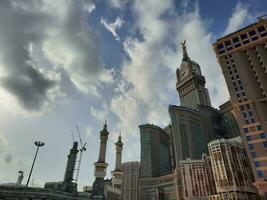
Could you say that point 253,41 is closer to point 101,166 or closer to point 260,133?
point 260,133

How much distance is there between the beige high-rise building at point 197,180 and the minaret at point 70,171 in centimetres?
7885

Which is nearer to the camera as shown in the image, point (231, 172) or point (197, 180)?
point (231, 172)

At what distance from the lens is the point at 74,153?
6496 inches

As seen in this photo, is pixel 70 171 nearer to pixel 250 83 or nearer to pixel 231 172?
pixel 231 172

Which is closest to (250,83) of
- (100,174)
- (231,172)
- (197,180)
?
(231,172)

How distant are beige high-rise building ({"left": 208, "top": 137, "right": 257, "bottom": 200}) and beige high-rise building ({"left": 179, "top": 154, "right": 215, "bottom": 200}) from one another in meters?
21.3

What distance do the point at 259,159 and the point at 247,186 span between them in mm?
51203

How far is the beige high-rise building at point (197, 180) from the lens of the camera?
155m

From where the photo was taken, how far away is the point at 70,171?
153m

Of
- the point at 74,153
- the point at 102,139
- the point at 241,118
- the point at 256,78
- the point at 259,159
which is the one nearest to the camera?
the point at 259,159

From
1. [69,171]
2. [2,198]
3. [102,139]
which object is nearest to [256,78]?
[102,139]

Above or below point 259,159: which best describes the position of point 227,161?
above

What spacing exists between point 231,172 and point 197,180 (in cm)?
3884

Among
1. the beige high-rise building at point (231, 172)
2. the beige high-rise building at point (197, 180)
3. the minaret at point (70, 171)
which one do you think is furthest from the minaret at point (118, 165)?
the beige high-rise building at point (231, 172)
